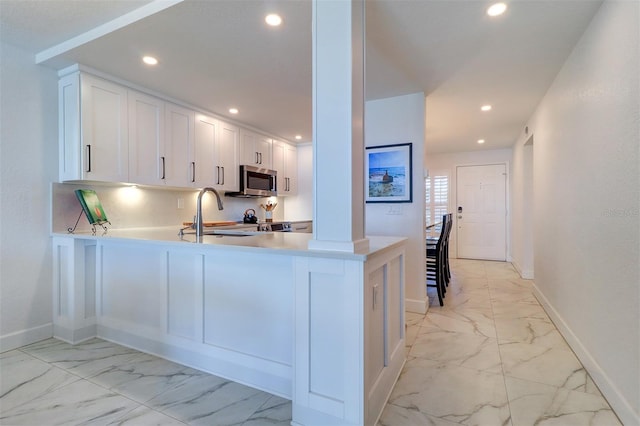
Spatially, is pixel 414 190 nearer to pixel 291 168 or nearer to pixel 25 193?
pixel 291 168

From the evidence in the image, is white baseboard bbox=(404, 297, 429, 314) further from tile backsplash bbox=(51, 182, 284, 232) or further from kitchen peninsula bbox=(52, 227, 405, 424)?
tile backsplash bbox=(51, 182, 284, 232)

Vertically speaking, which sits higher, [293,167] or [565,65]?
[565,65]

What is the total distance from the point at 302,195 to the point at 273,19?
3749mm

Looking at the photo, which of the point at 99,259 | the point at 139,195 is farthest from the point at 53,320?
the point at 139,195

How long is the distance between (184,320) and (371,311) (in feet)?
4.50

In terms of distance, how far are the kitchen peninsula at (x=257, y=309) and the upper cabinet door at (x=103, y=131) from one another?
0.64 metres

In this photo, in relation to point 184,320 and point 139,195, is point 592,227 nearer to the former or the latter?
point 184,320

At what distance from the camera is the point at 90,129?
8.70ft

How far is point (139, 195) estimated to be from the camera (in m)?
3.40

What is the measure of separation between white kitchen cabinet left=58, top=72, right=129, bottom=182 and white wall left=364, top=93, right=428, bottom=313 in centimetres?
258

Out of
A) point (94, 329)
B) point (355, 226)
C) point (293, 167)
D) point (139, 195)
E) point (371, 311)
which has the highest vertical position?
point (293, 167)

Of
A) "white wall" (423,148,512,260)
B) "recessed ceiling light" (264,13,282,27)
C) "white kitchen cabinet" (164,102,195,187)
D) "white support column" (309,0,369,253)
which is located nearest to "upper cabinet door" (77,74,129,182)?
"white kitchen cabinet" (164,102,195,187)

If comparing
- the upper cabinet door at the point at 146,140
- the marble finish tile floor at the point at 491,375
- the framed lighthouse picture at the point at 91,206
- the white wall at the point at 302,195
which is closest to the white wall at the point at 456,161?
the white wall at the point at 302,195

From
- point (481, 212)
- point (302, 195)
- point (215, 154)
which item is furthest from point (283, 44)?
point (481, 212)
